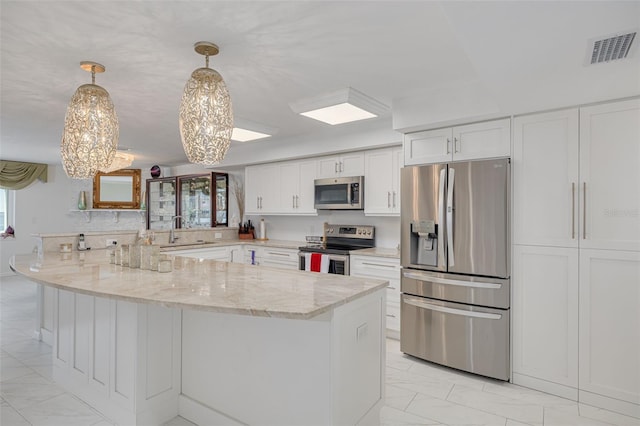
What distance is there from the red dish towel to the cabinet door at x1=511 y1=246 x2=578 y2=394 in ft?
7.20

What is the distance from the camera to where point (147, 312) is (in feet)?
6.84

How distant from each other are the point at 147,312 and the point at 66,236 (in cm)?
246

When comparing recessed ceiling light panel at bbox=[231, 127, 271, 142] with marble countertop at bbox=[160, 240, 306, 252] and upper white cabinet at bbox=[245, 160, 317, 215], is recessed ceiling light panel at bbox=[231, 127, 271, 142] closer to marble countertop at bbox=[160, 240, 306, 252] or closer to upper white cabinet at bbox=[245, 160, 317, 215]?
upper white cabinet at bbox=[245, 160, 317, 215]

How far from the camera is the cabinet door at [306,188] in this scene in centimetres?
491

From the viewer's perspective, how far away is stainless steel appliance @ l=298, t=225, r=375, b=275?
13.9 ft

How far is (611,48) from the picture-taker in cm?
182

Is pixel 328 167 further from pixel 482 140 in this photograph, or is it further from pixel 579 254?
pixel 579 254

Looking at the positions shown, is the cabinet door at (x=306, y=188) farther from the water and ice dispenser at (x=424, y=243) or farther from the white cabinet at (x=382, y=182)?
the water and ice dispenser at (x=424, y=243)

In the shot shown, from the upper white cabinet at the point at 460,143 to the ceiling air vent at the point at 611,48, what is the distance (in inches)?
36.2

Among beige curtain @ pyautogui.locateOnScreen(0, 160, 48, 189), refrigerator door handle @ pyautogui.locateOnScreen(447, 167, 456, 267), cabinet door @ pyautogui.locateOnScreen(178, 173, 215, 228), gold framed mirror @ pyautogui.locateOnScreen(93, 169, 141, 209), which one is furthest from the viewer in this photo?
gold framed mirror @ pyautogui.locateOnScreen(93, 169, 141, 209)

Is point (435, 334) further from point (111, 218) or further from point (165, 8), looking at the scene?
point (111, 218)

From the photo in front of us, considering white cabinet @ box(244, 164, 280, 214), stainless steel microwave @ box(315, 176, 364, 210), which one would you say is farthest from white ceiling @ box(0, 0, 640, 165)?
white cabinet @ box(244, 164, 280, 214)

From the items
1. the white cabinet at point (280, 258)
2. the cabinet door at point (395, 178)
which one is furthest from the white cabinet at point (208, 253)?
the cabinet door at point (395, 178)

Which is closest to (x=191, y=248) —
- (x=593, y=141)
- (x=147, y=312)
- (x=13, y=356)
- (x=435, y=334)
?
(x=13, y=356)
